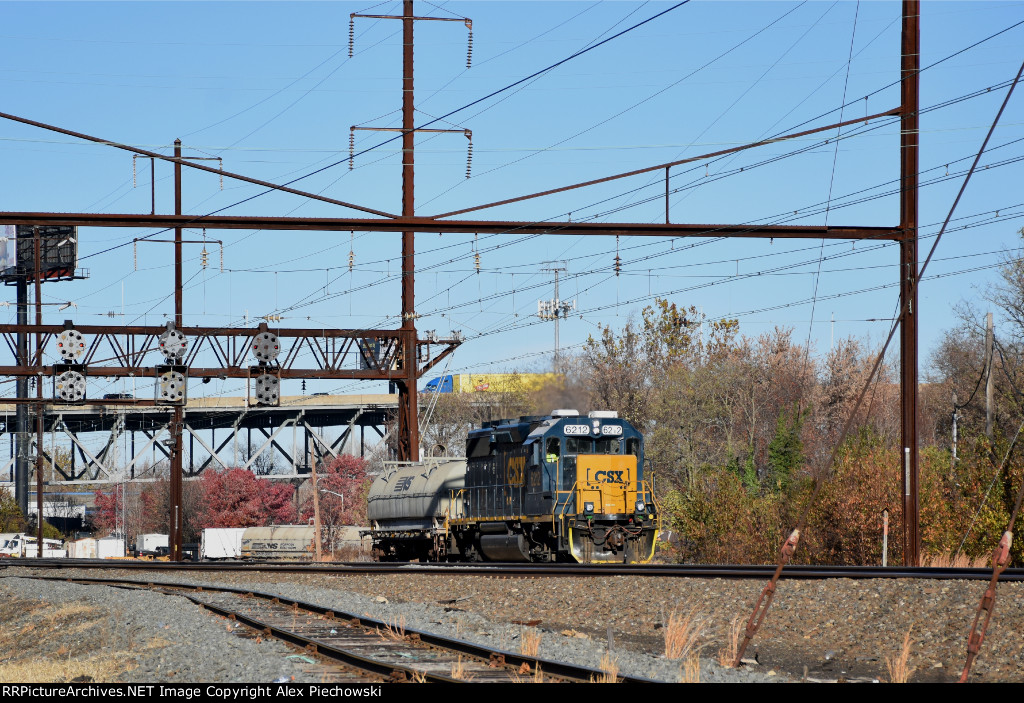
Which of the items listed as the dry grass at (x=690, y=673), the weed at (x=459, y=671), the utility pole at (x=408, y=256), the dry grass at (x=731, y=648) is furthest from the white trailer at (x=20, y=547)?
the dry grass at (x=690, y=673)

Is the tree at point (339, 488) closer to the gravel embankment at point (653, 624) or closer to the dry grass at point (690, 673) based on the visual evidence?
the gravel embankment at point (653, 624)

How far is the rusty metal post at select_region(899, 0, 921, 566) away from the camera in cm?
2080

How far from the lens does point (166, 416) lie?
373 feet

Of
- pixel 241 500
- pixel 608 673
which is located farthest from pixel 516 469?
pixel 241 500

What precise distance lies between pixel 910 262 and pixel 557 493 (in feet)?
31.8

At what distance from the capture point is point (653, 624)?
16.4 meters

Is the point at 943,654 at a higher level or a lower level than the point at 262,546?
higher

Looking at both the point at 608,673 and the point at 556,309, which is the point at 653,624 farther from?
the point at 556,309

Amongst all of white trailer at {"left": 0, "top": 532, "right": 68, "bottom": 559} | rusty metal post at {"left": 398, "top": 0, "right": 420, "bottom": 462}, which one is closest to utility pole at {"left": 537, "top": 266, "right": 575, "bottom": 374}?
rusty metal post at {"left": 398, "top": 0, "right": 420, "bottom": 462}

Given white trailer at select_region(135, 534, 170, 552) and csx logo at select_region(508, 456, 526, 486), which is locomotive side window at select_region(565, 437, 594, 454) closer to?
csx logo at select_region(508, 456, 526, 486)

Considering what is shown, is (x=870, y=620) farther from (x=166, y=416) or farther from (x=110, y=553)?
(x=166, y=416)

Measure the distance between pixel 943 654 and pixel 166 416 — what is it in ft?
356

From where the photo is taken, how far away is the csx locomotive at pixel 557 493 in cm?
2636
